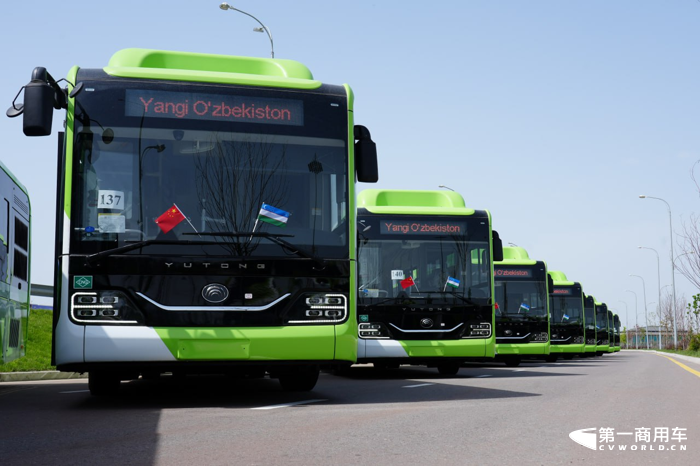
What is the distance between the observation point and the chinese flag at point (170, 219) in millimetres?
8914

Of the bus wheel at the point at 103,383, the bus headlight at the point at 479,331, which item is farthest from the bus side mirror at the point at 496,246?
the bus wheel at the point at 103,383

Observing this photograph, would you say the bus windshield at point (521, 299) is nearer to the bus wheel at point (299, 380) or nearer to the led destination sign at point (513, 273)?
the led destination sign at point (513, 273)

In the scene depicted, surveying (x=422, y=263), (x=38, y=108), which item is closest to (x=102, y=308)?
(x=38, y=108)

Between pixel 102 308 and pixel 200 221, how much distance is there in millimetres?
1234

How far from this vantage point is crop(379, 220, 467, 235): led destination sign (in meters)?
16.4

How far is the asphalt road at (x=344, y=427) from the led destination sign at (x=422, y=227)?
184 inches

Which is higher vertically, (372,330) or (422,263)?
(422,263)

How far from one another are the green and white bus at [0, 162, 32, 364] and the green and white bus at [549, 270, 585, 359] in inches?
767

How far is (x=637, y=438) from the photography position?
720 centimetres

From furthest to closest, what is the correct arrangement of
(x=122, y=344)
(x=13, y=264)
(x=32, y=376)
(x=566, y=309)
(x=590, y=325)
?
(x=590, y=325)
(x=566, y=309)
(x=32, y=376)
(x=13, y=264)
(x=122, y=344)

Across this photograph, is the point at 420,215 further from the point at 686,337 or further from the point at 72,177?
the point at 686,337

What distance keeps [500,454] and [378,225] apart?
10.4 meters

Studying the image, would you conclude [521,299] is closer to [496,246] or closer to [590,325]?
[496,246]

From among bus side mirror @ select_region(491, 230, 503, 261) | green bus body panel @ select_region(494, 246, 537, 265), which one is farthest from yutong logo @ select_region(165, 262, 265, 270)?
green bus body panel @ select_region(494, 246, 537, 265)
